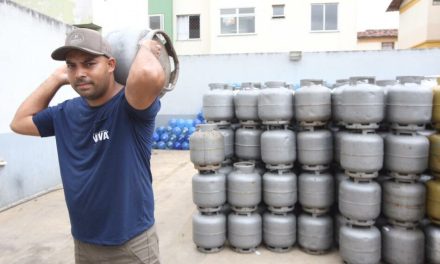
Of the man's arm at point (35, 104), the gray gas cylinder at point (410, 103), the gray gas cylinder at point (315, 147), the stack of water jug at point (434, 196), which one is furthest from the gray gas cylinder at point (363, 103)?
the man's arm at point (35, 104)

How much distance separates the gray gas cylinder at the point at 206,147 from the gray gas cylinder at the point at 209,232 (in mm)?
681

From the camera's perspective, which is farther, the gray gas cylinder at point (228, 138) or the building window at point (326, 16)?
the building window at point (326, 16)

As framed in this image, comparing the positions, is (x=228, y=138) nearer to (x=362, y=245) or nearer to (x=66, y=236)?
(x=362, y=245)

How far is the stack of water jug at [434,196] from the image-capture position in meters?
3.73

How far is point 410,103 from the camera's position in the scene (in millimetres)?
3787

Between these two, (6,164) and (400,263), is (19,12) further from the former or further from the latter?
(400,263)

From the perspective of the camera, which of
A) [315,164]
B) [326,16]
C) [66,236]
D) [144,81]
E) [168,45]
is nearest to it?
[144,81]

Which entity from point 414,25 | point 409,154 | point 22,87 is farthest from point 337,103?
point 414,25

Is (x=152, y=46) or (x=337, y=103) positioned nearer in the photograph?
(x=152, y=46)

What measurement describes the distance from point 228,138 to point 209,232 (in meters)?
1.33

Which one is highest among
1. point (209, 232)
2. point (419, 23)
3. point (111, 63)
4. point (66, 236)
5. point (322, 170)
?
point (419, 23)

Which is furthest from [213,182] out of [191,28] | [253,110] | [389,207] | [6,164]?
[191,28]

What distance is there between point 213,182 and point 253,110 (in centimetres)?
112

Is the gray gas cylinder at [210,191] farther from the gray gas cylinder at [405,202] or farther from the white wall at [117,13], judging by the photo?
the white wall at [117,13]
